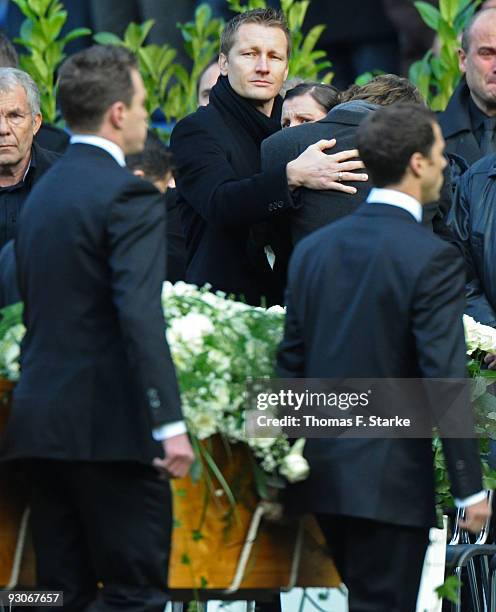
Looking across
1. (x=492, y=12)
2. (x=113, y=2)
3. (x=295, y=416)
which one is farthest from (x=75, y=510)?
(x=113, y=2)

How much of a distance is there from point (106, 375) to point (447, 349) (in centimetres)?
87

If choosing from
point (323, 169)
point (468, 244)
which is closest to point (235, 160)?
point (323, 169)

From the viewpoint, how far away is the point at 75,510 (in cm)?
454

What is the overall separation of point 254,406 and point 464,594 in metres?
1.83

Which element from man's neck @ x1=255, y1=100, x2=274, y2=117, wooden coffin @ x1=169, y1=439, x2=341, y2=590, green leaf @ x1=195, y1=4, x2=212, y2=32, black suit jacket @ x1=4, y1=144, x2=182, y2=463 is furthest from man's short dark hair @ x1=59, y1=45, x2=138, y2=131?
green leaf @ x1=195, y1=4, x2=212, y2=32

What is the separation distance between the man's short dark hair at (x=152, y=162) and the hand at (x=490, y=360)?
1.32 metres

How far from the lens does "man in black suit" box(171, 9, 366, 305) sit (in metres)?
5.81

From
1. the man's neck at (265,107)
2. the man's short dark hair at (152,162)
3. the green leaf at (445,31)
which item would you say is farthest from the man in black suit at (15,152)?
the green leaf at (445,31)

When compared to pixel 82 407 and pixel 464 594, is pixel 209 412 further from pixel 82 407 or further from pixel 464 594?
pixel 464 594

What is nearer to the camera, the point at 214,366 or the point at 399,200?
the point at 399,200

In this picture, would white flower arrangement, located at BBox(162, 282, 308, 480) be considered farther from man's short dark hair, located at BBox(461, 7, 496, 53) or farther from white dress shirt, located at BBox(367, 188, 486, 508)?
man's short dark hair, located at BBox(461, 7, 496, 53)

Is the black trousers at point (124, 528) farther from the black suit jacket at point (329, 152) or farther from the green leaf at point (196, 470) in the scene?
the black suit jacket at point (329, 152)

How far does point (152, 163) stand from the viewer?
4.94 m

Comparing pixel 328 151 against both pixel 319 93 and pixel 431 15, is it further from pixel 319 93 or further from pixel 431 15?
pixel 431 15
